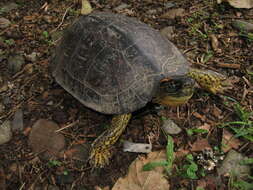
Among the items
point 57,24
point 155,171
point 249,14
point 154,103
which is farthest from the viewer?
point 57,24

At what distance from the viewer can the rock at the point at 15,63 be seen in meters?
3.31

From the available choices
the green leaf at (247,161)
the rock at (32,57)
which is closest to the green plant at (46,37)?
the rock at (32,57)

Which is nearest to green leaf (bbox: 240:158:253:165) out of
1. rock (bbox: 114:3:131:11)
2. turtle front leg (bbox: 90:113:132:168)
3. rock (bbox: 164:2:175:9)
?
turtle front leg (bbox: 90:113:132:168)

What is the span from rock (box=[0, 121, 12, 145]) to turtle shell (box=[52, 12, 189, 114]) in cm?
80

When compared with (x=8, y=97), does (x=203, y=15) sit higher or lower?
higher

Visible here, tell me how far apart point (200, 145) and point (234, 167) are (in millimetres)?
346

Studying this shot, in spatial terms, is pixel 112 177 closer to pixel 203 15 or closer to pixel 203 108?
pixel 203 108

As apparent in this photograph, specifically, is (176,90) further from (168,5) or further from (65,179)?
(168,5)

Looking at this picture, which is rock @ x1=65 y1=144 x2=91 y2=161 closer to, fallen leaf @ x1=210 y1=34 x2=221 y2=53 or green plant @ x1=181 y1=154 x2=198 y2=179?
green plant @ x1=181 y1=154 x2=198 y2=179

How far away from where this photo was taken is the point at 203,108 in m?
2.68

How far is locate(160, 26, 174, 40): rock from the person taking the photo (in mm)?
3467

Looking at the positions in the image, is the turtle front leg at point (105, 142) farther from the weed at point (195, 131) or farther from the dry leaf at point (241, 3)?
the dry leaf at point (241, 3)

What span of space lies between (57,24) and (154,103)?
2.18 m

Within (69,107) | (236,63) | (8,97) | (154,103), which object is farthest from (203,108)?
(8,97)
